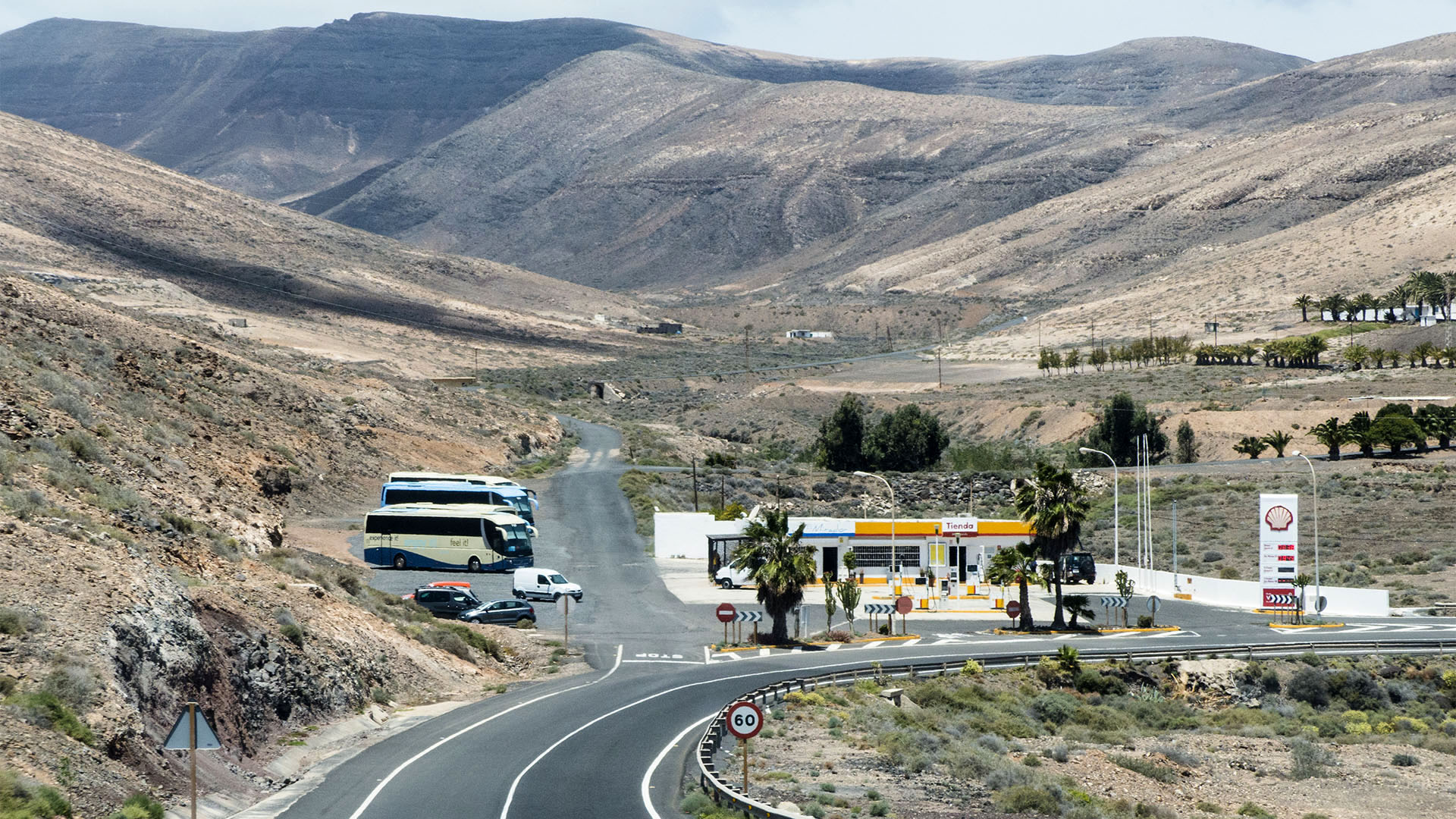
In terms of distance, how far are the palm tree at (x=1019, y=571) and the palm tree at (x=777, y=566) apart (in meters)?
7.28

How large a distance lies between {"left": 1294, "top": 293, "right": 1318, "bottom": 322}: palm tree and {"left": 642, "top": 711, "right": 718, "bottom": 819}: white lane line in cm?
12585

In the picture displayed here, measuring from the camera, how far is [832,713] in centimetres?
3334

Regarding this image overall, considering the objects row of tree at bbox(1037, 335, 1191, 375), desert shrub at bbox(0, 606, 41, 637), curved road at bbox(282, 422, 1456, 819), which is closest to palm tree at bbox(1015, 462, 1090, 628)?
curved road at bbox(282, 422, 1456, 819)

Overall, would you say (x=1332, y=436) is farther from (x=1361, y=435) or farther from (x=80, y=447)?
(x=80, y=447)

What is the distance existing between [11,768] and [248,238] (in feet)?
580

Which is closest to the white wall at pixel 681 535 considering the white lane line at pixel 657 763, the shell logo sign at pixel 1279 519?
the shell logo sign at pixel 1279 519

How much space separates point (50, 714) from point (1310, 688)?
108 feet

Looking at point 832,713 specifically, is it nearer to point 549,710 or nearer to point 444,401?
point 549,710

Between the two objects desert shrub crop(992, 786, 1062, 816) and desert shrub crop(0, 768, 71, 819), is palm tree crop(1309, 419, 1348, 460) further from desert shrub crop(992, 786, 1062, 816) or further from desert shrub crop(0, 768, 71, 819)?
desert shrub crop(0, 768, 71, 819)

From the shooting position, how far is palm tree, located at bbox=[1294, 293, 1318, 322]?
474ft

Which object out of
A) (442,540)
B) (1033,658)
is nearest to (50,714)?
(1033,658)

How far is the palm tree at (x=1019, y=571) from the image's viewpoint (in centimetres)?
4906

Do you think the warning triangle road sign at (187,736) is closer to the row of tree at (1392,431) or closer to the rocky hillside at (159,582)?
the rocky hillside at (159,582)

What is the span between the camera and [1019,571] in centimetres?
4884
